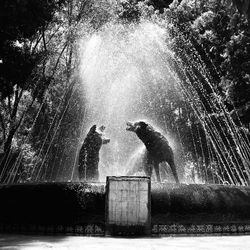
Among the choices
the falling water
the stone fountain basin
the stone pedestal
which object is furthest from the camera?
the falling water

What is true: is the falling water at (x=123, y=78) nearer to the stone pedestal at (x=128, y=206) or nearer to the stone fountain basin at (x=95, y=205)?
the stone fountain basin at (x=95, y=205)

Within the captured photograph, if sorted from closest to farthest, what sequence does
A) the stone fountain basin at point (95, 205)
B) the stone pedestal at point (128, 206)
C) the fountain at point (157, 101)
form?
the stone pedestal at point (128, 206)
the stone fountain basin at point (95, 205)
the fountain at point (157, 101)

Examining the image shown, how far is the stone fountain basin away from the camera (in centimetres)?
729

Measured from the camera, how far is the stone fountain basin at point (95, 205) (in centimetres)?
729

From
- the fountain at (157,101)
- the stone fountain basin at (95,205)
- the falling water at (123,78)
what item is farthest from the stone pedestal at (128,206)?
the falling water at (123,78)

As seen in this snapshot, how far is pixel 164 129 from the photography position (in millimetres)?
22531

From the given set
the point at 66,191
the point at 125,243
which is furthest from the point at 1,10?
the point at 125,243

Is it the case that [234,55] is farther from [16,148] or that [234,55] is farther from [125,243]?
[16,148]

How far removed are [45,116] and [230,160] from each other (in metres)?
10.5

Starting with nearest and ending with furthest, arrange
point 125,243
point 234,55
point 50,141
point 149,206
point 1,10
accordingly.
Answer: point 125,243
point 149,206
point 1,10
point 234,55
point 50,141

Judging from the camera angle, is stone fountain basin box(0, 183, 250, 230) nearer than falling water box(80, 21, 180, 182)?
Yes

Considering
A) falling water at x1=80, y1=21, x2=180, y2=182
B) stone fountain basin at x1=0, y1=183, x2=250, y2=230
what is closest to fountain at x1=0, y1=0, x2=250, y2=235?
falling water at x1=80, y1=21, x2=180, y2=182

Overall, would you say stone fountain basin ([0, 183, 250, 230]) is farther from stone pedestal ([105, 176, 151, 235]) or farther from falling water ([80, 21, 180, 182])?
falling water ([80, 21, 180, 182])

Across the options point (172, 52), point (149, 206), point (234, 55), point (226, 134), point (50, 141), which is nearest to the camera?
point (149, 206)
